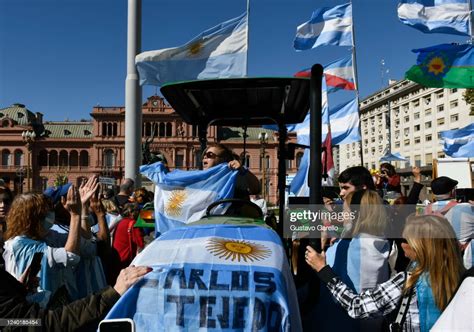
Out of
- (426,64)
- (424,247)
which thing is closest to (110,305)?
(424,247)

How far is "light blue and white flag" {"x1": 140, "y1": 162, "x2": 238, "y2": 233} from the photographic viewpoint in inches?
131

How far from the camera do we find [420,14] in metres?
11.0

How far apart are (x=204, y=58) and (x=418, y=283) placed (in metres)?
7.56

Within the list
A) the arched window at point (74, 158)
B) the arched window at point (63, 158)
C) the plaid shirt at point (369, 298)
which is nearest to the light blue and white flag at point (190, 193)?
the plaid shirt at point (369, 298)

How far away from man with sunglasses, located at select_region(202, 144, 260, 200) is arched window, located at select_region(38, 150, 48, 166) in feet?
296

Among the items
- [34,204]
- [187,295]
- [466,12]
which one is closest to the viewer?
[187,295]

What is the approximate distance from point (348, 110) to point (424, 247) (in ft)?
31.9

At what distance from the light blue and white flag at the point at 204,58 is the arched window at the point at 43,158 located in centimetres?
8505

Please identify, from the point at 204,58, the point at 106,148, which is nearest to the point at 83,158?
the point at 106,148

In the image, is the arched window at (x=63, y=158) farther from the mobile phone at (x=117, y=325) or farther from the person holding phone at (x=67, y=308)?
the mobile phone at (x=117, y=325)

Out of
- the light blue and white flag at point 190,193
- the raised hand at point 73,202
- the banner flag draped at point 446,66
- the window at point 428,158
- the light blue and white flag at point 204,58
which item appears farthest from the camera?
the window at point 428,158

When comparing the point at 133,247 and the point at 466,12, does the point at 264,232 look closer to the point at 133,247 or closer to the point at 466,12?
the point at 133,247

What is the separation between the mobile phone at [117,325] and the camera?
1803 mm

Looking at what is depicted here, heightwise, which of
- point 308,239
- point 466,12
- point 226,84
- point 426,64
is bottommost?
point 308,239
